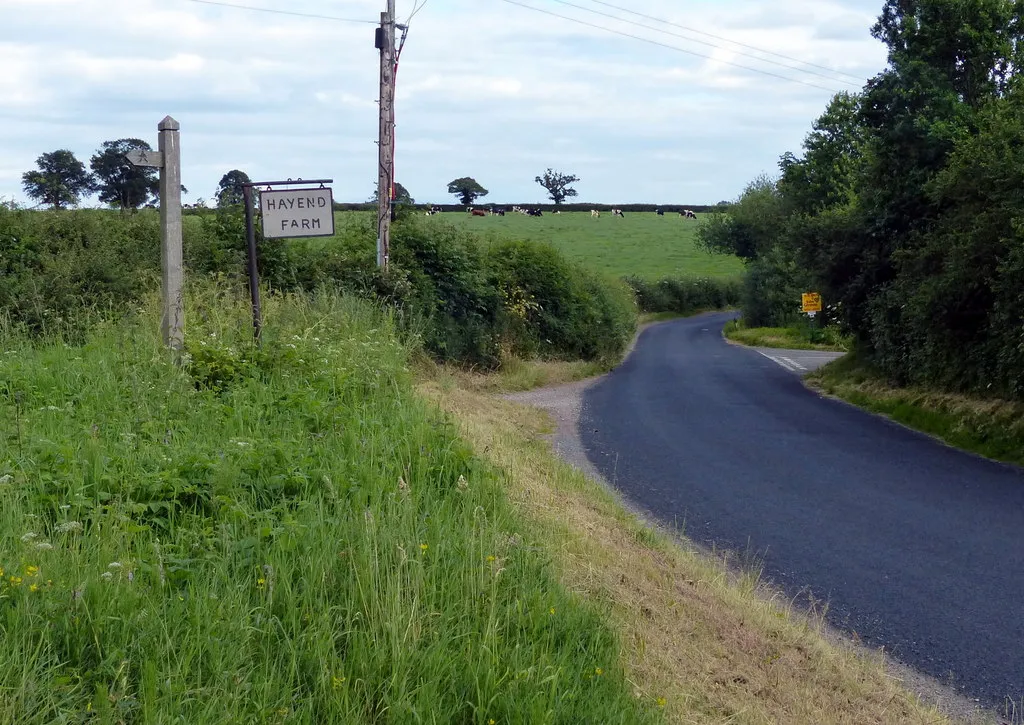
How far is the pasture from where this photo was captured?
86.9 metres

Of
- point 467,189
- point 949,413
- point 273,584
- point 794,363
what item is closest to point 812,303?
point 794,363

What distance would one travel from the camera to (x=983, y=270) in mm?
17109

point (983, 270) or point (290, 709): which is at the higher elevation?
point (983, 270)

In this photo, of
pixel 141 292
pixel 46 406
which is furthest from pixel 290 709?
pixel 141 292

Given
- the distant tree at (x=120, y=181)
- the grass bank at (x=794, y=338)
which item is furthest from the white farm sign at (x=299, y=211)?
the grass bank at (x=794, y=338)

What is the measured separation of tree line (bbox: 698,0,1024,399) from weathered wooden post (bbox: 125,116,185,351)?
11.9 m

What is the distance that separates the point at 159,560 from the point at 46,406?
12.0ft

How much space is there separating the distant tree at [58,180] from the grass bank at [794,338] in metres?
32.4

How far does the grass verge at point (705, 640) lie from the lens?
16.3 ft

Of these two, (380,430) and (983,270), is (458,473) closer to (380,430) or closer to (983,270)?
(380,430)

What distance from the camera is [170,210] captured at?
1012cm

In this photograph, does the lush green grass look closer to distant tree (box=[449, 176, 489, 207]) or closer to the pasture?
the pasture

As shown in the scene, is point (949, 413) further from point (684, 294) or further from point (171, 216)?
point (684, 294)

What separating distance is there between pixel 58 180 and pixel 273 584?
22636 millimetres
